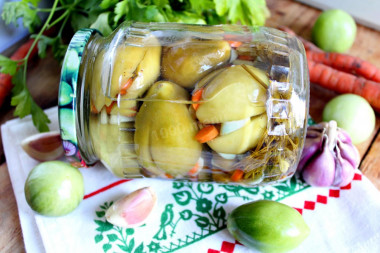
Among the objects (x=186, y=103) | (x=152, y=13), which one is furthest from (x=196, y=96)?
(x=152, y=13)

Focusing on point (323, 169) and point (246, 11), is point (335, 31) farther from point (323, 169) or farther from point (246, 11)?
point (323, 169)

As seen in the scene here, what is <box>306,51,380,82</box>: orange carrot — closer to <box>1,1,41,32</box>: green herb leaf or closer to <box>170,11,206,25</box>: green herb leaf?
<box>170,11,206,25</box>: green herb leaf

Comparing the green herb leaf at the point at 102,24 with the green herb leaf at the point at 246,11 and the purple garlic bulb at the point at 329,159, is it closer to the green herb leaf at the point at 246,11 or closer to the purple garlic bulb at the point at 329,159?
the green herb leaf at the point at 246,11

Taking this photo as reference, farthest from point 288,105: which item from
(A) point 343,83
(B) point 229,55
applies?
(A) point 343,83

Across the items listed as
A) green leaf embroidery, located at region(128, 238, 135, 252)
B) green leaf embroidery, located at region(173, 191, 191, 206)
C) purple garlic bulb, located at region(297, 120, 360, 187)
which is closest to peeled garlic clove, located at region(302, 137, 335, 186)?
purple garlic bulb, located at region(297, 120, 360, 187)

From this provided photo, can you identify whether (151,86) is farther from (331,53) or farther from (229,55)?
(331,53)

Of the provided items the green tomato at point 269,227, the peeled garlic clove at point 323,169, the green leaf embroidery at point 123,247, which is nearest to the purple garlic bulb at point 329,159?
the peeled garlic clove at point 323,169
